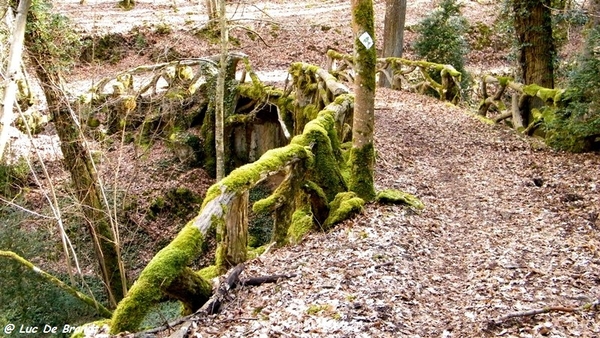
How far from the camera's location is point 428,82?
17.2m

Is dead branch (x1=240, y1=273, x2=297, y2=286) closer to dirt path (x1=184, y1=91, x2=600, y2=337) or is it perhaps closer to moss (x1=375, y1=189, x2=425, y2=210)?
dirt path (x1=184, y1=91, x2=600, y2=337)

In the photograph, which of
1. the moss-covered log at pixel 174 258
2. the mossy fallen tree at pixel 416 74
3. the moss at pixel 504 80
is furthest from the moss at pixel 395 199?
the mossy fallen tree at pixel 416 74

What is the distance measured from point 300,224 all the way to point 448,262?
2017 millimetres

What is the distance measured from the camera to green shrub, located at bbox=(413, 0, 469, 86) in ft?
61.2

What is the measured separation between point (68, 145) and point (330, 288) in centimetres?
735

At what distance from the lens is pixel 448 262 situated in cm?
591

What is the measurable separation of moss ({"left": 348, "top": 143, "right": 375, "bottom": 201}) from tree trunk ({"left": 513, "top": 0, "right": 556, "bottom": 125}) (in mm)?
6678

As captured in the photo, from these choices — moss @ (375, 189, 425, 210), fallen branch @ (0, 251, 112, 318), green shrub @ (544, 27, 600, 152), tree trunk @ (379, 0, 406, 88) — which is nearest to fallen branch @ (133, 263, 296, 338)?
moss @ (375, 189, 425, 210)

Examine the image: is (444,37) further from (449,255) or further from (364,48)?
(449,255)

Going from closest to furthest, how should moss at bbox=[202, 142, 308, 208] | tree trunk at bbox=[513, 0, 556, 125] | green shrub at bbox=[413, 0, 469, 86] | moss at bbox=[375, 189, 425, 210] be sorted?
moss at bbox=[202, 142, 308, 208], moss at bbox=[375, 189, 425, 210], tree trunk at bbox=[513, 0, 556, 125], green shrub at bbox=[413, 0, 469, 86]

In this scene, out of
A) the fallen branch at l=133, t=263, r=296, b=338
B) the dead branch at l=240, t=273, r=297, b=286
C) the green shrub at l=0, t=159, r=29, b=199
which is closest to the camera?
the fallen branch at l=133, t=263, r=296, b=338

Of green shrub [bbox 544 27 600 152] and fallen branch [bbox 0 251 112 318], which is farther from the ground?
green shrub [bbox 544 27 600 152]

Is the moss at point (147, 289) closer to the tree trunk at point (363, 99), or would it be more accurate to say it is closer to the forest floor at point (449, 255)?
the forest floor at point (449, 255)

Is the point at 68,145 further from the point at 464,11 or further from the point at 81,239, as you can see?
the point at 464,11
